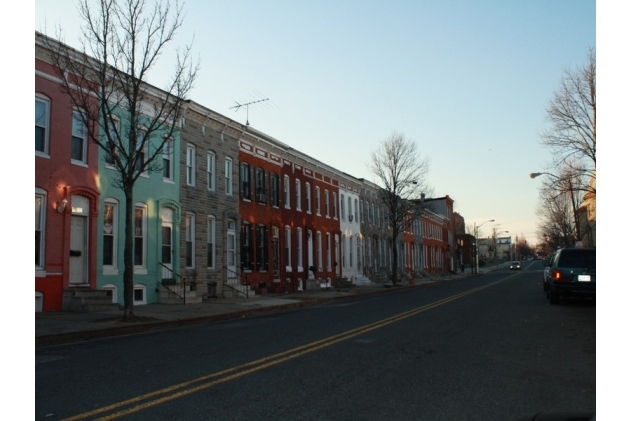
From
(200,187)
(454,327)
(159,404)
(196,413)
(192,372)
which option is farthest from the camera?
(200,187)

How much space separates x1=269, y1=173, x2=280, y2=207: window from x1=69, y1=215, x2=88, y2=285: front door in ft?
49.2

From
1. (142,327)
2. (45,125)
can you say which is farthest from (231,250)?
(142,327)

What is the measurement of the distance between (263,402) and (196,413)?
0.78 m

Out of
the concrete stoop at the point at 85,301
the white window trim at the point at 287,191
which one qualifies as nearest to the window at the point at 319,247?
the white window trim at the point at 287,191

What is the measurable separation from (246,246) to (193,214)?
5170mm

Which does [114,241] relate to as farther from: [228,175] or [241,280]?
[241,280]

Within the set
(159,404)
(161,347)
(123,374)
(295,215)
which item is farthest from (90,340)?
(295,215)

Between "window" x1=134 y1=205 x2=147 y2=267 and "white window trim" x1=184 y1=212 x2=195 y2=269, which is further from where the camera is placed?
"white window trim" x1=184 y1=212 x2=195 y2=269

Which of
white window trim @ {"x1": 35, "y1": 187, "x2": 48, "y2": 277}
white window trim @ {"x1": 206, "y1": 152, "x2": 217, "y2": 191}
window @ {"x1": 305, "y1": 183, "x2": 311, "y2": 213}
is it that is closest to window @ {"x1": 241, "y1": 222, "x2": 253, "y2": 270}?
white window trim @ {"x1": 206, "y1": 152, "x2": 217, "y2": 191}

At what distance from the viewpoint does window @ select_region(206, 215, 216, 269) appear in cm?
2670

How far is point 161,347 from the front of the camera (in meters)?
11.0

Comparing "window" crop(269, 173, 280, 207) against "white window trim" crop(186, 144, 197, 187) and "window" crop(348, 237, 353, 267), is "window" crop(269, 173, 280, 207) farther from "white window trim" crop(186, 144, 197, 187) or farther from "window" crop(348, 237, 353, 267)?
"window" crop(348, 237, 353, 267)

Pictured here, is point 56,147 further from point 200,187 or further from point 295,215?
point 295,215

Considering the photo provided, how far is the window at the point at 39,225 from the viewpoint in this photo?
58.0ft
